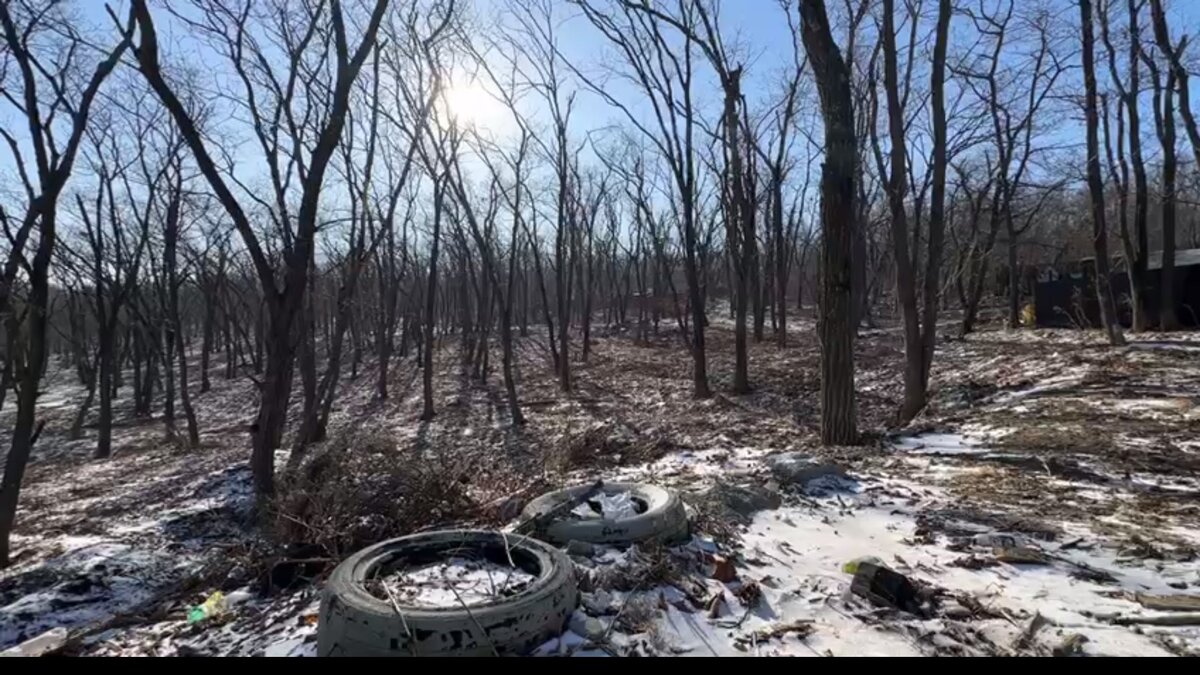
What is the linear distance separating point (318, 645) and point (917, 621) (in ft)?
8.94

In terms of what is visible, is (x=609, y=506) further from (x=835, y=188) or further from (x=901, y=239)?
(x=901, y=239)

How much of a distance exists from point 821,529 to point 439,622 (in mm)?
2795

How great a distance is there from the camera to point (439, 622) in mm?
2604

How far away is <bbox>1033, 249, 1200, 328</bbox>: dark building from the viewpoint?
52.7ft

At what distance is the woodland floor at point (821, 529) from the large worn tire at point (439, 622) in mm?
166

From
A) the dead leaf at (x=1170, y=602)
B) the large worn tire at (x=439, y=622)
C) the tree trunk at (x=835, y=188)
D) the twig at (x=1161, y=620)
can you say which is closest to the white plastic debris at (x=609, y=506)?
the large worn tire at (x=439, y=622)

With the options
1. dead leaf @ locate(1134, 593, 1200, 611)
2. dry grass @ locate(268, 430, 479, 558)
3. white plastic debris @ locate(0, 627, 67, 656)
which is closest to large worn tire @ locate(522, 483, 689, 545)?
dry grass @ locate(268, 430, 479, 558)

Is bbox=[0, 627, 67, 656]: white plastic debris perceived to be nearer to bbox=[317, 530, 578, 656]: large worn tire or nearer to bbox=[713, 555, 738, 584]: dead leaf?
bbox=[317, 530, 578, 656]: large worn tire

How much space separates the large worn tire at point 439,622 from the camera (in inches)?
101

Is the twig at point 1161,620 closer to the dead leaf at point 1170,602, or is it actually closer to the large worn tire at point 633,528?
the dead leaf at point 1170,602

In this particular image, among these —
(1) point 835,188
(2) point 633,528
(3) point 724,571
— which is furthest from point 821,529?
(1) point 835,188

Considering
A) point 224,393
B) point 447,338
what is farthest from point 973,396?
point 447,338

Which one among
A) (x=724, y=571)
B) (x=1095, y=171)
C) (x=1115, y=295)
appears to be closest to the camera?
(x=724, y=571)
